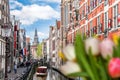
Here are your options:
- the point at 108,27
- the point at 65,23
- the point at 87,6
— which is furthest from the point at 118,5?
the point at 65,23

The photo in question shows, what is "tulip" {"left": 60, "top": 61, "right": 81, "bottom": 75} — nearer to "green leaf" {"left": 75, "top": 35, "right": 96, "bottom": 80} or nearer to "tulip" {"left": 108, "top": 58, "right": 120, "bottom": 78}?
"green leaf" {"left": 75, "top": 35, "right": 96, "bottom": 80}

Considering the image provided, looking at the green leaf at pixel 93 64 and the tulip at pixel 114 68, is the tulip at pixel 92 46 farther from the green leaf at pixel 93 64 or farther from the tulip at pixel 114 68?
the tulip at pixel 114 68

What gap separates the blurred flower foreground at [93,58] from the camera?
7.46ft

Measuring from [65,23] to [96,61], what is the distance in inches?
2903

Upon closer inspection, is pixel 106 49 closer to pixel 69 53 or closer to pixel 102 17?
pixel 69 53

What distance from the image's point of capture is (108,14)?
32.8 meters

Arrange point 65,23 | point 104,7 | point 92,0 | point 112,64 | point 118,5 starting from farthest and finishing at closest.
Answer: point 65,23 → point 92,0 → point 104,7 → point 118,5 → point 112,64

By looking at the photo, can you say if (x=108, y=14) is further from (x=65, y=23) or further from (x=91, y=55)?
(x=65, y=23)

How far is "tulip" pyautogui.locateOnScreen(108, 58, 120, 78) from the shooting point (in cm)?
220

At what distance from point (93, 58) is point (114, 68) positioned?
19cm

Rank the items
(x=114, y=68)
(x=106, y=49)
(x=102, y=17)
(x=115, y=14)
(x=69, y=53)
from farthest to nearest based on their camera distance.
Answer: (x=102, y=17)
(x=115, y=14)
(x=69, y=53)
(x=106, y=49)
(x=114, y=68)

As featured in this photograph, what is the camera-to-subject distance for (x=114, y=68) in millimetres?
2197

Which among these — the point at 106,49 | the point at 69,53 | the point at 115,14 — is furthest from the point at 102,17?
the point at 106,49

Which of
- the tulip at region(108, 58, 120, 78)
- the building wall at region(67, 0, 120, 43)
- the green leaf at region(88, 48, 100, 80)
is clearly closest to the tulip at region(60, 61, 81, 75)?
the green leaf at region(88, 48, 100, 80)
